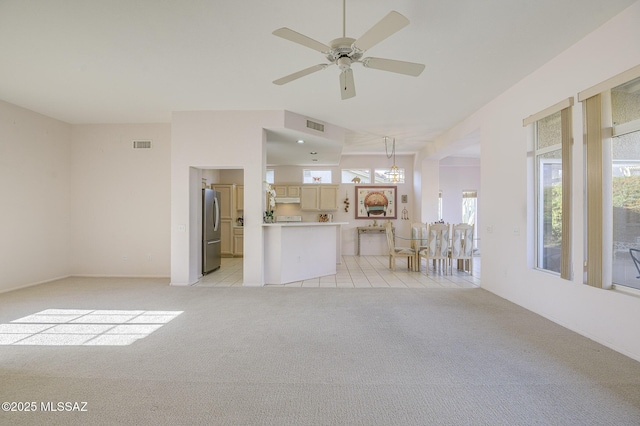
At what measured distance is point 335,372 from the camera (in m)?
2.37

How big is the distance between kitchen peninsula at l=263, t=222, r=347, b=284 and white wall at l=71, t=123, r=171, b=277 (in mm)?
2335

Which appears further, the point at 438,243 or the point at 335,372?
the point at 438,243

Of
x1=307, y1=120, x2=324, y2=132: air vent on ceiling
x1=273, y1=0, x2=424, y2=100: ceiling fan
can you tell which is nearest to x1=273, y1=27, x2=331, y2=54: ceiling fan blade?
x1=273, y1=0, x2=424, y2=100: ceiling fan

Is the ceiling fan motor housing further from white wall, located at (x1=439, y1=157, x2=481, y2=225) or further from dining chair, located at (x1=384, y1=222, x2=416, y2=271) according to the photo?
white wall, located at (x1=439, y1=157, x2=481, y2=225)

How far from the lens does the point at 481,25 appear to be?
2.90 m

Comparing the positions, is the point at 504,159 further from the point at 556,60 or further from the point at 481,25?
the point at 481,25

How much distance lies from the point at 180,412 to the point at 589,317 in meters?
3.90

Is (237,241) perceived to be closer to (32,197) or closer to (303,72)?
(32,197)

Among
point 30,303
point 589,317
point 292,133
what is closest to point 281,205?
point 292,133

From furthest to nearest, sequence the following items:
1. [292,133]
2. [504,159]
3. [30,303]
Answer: [292,133] < [504,159] < [30,303]

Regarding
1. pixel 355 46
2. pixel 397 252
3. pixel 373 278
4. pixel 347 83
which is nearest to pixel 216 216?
pixel 373 278

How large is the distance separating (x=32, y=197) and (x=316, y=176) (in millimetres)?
7022

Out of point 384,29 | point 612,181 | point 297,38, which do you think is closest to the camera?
point 384,29

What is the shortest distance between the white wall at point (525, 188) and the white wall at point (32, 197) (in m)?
8.23
